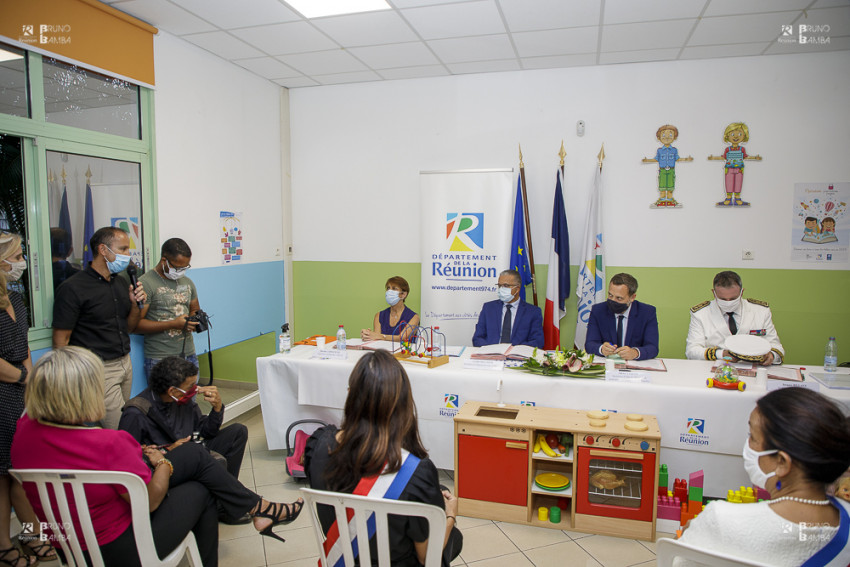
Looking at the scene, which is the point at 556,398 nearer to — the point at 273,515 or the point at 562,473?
the point at 562,473

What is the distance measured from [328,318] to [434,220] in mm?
1660

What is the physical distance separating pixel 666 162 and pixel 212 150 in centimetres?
387

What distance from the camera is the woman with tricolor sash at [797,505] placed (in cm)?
129

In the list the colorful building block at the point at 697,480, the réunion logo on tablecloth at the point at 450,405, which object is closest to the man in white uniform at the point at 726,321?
the colorful building block at the point at 697,480

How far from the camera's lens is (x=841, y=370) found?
10.3 feet

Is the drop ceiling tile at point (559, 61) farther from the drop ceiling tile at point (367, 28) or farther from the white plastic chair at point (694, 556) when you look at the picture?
the white plastic chair at point (694, 556)

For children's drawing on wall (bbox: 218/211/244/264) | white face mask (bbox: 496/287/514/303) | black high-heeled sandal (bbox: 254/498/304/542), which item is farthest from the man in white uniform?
children's drawing on wall (bbox: 218/211/244/264)

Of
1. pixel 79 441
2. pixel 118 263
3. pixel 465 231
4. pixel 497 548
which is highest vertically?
pixel 465 231

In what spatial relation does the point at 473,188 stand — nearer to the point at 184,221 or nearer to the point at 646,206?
the point at 646,206

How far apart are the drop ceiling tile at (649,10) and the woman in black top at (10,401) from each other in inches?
150

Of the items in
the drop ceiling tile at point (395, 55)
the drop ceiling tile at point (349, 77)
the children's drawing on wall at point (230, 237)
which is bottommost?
the children's drawing on wall at point (230, 237)

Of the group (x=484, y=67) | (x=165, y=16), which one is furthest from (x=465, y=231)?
(x=165, y=16)

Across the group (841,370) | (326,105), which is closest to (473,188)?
(326,105)

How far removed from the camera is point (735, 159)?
14.4ft
